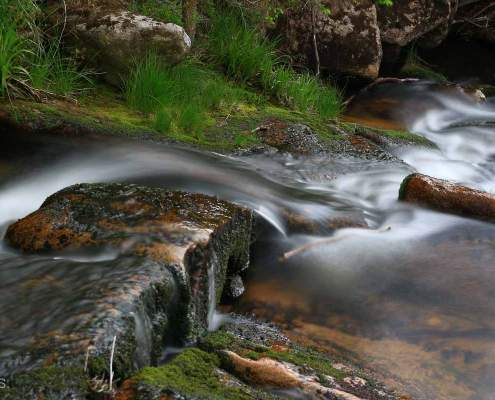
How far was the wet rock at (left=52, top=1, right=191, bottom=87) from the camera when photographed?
530 cm

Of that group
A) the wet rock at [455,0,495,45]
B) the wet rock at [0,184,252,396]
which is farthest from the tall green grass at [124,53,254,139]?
the wet rock at [455,0,495,45]

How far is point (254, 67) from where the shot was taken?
22.0ft

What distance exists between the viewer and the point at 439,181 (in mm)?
4629

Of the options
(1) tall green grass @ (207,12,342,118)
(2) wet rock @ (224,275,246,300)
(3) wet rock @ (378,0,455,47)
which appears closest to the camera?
(2) wet rock @ (224,275,246,300)

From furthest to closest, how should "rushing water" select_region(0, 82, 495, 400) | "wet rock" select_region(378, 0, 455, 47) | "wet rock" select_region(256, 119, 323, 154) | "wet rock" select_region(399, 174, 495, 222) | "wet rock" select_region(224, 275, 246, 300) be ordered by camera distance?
1. "wet rock" select_region(378, 0, 455, 47)
2. "wet rock" select_region(256, 119, 323, 154)
3. "wet rock" select_region(399, 174, 495, 222)
4. "wet rock" select_region(224, 275, 246, 300)
5. "rushing water" select_region(0, 82, 495, 400)

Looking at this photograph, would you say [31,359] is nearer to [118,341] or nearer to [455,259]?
[118,341]

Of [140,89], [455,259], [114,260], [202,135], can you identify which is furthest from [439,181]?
[114,260]

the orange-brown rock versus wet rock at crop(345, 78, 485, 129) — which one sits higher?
wet rock at crop(345, 78, 485, 129)

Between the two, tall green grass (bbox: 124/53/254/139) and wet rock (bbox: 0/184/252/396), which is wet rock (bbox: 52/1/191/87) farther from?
wet rock (bbox: 0/184/252/396)

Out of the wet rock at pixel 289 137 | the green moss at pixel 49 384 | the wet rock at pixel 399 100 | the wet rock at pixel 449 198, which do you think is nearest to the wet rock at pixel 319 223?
the wet rock at pixel 449 198

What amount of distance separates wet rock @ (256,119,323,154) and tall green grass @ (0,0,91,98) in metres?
1.69

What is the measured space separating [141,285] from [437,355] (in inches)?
58.2

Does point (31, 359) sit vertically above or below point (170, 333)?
above

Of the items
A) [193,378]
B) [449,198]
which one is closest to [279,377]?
[193,378]
